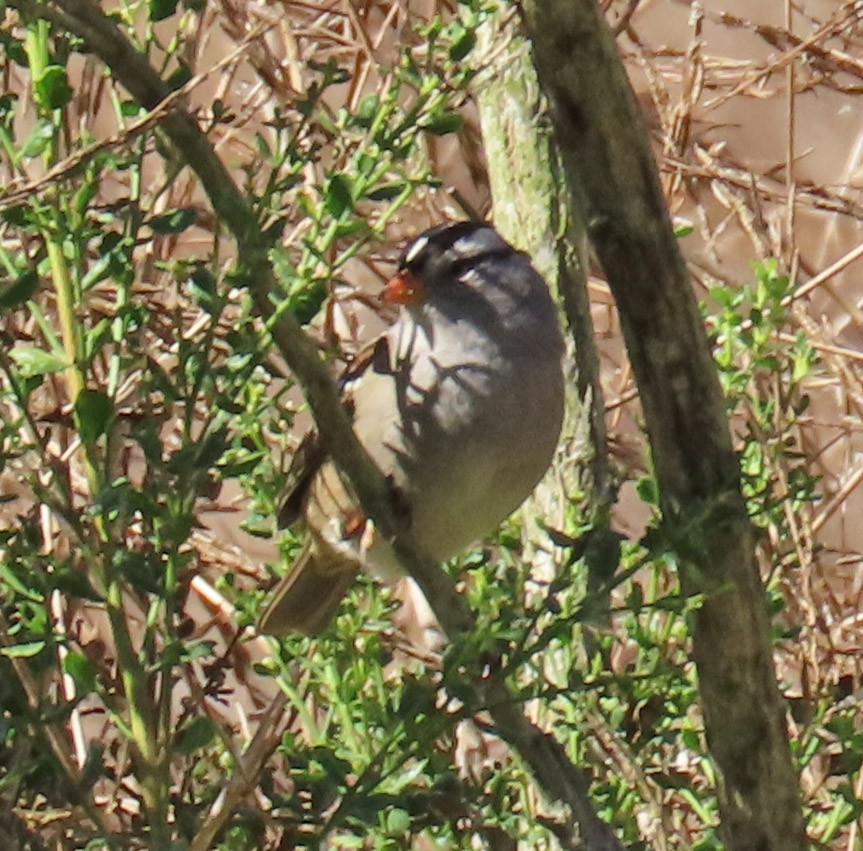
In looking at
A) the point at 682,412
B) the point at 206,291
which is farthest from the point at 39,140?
the point at 682,412

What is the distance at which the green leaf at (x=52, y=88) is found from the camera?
1.18 metres

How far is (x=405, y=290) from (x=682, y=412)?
813 mm

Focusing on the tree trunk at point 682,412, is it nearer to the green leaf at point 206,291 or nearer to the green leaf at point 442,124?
the green leaf at point 442,124

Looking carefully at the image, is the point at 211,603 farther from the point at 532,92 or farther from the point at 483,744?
the point at 532,92

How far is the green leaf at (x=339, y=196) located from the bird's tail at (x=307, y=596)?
24.3 inches

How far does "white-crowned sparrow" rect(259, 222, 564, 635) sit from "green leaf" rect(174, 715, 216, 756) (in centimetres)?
74

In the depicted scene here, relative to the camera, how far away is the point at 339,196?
130 cm

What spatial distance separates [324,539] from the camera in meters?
2.14

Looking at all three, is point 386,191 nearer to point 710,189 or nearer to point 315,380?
point 315,380

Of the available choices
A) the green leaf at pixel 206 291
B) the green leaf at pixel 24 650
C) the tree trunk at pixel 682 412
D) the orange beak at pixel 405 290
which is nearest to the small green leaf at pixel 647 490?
the tree trunk at pixel 682 412

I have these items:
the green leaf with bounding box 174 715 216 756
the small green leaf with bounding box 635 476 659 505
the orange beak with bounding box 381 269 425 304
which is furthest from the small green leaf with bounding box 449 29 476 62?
the orange beak with bounding box 381 269 425 304

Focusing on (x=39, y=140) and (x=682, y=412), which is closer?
(x=39, y=140)

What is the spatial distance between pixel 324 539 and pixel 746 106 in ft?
6.85

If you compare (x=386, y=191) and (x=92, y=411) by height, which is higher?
(x=386, y=191)
